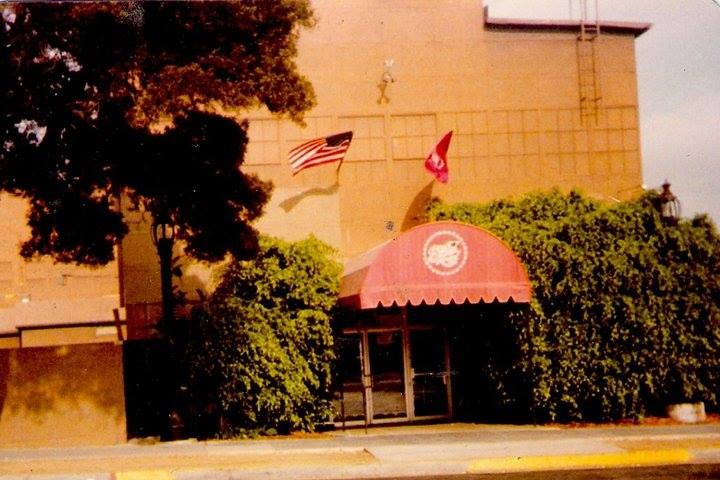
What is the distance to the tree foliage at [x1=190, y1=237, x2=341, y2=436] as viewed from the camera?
49.0ft

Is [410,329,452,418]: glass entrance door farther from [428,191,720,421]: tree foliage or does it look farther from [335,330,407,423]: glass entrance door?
[428,191,720,421]: tree foliage

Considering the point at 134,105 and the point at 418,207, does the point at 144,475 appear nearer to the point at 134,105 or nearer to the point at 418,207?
the point at 134,105

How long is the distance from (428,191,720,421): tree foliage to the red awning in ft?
3.54

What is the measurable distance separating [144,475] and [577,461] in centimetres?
600

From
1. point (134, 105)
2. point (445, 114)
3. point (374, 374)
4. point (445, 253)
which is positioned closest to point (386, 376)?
point (374, 374)

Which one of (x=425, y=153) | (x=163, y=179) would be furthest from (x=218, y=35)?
(x=425, y=153)

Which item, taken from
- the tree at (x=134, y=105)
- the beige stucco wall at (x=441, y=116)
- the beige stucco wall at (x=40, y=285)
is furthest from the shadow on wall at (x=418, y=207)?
the beige stucco wall at (x=40, y=285)

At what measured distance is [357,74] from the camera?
19359 millimetres

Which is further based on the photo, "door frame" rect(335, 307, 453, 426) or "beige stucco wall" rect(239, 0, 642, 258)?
"beige stucco wall" rect(239, 0, 642, 258)

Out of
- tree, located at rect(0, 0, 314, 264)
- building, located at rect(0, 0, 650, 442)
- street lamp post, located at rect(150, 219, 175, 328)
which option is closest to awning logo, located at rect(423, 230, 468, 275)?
tree, located at rect(0, 0, 314, 264)

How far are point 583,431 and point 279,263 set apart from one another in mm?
6259

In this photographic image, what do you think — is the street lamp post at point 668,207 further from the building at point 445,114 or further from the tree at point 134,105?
the tree at point 134,105

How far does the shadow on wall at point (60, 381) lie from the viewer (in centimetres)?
1468

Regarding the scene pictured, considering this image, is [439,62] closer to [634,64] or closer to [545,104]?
[545,104]
